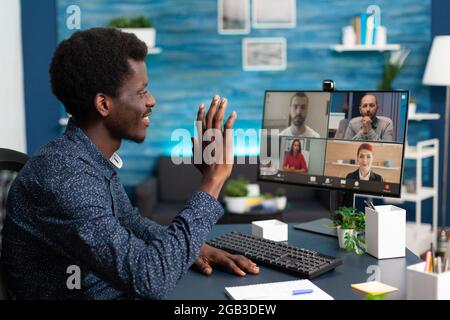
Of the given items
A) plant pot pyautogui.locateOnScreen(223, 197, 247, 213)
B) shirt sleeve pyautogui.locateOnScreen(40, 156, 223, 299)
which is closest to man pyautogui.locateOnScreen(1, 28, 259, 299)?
shirt sleeve pyautogui.locateOnScreen(40, 156, 223, 299)

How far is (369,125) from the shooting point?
189cm

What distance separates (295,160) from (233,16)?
8.28 ft

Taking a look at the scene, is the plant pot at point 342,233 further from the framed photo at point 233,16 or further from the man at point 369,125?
the framed photo at point 233,16

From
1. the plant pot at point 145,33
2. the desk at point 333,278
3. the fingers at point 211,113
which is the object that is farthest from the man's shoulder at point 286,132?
the plant pot at point 145,33

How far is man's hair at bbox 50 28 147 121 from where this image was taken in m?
1.38

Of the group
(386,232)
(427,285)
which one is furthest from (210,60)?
(427,285)

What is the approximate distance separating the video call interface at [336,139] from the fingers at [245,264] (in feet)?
1.75

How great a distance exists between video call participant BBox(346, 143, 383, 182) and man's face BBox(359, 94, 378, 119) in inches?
3.8

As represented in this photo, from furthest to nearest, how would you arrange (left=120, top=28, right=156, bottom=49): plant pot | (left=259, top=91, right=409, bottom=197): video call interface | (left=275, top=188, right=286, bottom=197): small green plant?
1. (left=120, top=28, right=156, bottom=49): plant pot
2. (left=275, top=188, right=286, bottom=197): small green plant
3. (left=259, top=91, right=409, bottom=197): video call interface

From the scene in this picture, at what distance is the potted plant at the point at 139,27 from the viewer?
417cm

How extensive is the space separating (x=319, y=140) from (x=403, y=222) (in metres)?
0.47

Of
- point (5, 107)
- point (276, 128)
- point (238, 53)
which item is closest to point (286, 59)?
point (238, 53)

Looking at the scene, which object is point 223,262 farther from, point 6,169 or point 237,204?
point 237,204

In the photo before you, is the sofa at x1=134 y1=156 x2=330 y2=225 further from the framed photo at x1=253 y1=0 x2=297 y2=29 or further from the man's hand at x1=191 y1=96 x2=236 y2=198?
the man's hand at x1=191 y1=96 x2=236 y2=198
